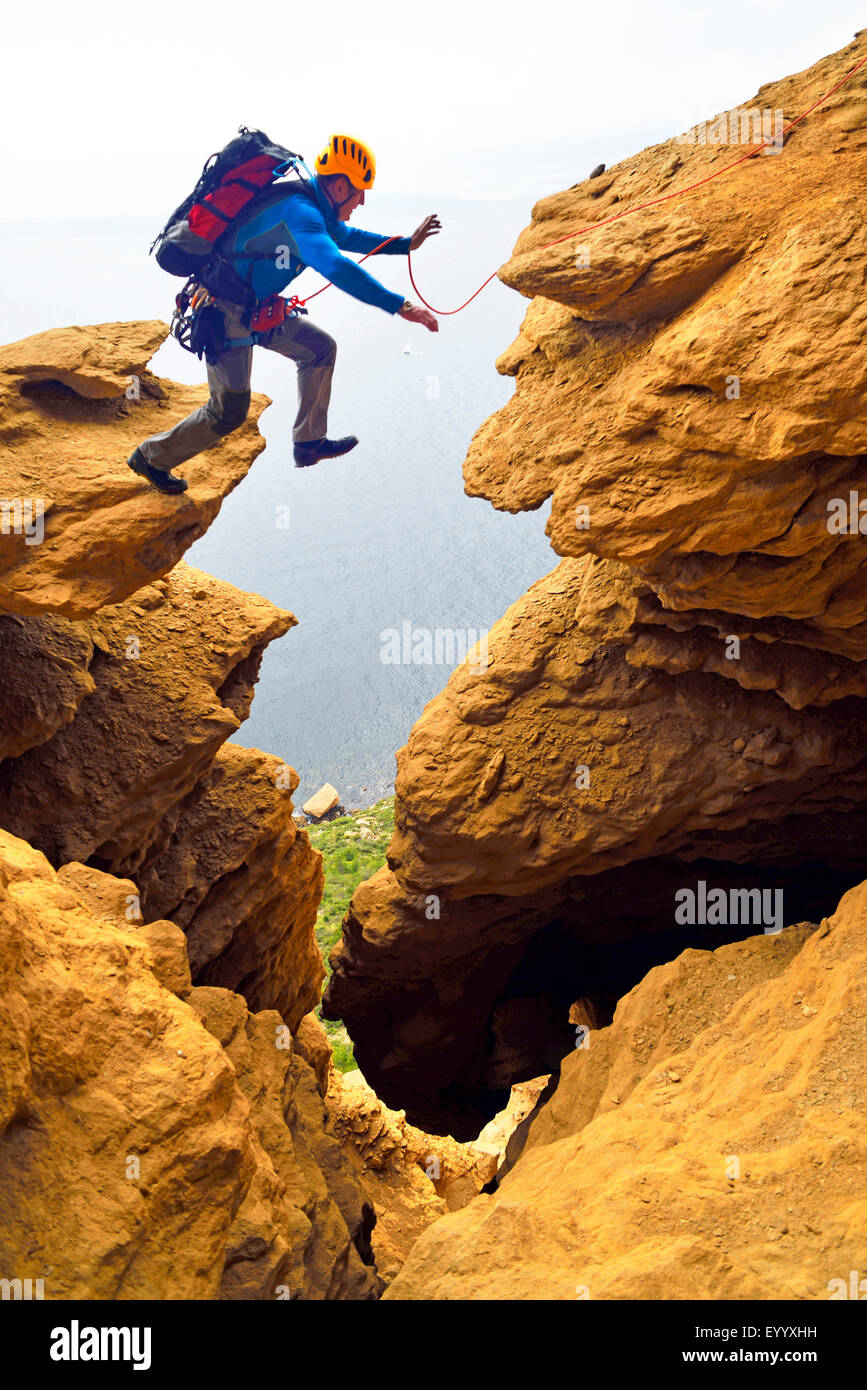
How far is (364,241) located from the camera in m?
6.12

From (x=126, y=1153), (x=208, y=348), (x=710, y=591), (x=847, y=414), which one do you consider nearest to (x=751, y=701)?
(x=710, y=591)

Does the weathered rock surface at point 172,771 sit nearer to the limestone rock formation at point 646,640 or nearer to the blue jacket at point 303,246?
the limestone rock formation at point 646,640

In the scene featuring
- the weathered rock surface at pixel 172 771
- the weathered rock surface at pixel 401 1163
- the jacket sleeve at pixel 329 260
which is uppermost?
the jacket sleeve at pixel 329 260

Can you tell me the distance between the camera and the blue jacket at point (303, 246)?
557cm

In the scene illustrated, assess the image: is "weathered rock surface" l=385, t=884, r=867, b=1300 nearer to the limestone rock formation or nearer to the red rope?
the limestone rock formation

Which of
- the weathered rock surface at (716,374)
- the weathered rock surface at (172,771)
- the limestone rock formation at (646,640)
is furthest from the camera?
the weathered rock surface at (172,771)

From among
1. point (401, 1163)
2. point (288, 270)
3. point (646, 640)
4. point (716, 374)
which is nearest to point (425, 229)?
point (288, 270)

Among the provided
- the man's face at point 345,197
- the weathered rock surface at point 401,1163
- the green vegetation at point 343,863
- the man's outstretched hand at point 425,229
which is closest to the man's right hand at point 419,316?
the man's outstretched hand at point 425,229

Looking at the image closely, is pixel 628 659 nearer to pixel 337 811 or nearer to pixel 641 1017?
pixel 641 1017

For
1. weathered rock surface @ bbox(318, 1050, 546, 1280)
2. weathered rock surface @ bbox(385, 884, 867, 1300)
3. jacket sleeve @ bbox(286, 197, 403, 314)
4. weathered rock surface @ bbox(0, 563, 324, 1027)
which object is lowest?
weathered rock surface @ bbox(318, 1050, 546, 1280)

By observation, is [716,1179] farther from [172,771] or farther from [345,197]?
[345,197]

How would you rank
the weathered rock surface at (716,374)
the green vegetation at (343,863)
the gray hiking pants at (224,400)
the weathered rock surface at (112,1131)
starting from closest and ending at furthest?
the weathered rock surface at (112,1131)
the weathered rock surface at (716,374)
the gray hiking pants at (224,400)
the green vegetation at (343,863)

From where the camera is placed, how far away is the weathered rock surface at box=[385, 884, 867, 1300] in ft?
12.5

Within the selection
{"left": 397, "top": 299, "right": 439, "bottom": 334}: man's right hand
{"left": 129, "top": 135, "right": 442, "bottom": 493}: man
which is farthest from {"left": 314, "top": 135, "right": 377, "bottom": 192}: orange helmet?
{"left": 397, "top": 299, "right": 439, "bottom": 334}: man's right hand
